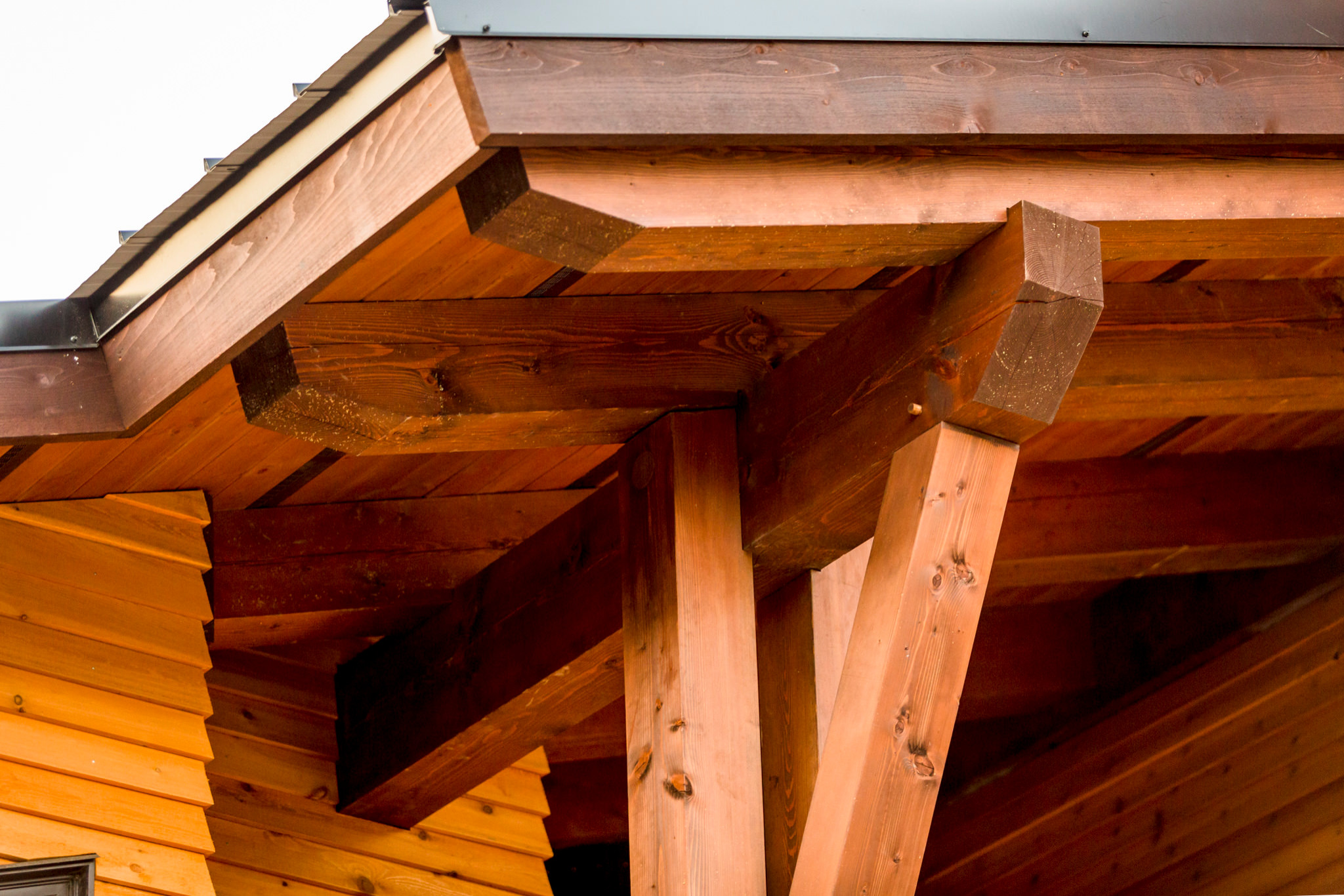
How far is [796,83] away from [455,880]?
9.07 ft

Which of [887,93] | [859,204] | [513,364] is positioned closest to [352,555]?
[513,364]

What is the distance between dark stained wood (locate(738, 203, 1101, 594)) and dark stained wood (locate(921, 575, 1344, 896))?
226 centimetres

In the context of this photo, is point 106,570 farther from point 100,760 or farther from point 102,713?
point 100,760

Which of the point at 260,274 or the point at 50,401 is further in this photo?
the point at 50,401

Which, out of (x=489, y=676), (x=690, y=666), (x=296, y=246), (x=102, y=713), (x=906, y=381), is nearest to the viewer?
(x=296, y=246)

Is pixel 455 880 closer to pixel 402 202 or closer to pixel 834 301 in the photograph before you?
pixel 834 301

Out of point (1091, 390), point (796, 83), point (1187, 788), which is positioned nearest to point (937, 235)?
point (796, 83)

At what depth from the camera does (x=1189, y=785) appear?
4.82m

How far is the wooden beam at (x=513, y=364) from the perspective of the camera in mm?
2639

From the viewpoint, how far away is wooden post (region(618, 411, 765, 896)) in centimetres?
265

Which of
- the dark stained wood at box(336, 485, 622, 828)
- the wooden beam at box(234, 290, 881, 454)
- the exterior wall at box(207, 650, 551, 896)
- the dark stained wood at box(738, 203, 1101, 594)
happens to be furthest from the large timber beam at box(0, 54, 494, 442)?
the exterior wall at box(207, 650, 551, 896)

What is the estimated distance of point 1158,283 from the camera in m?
3.44

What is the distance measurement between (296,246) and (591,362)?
2.08 ft

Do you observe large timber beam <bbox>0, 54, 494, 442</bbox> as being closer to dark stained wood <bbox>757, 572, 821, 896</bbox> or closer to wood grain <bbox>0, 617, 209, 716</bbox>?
wood grain <bbox>0, 617, 209, 716</bbox>
